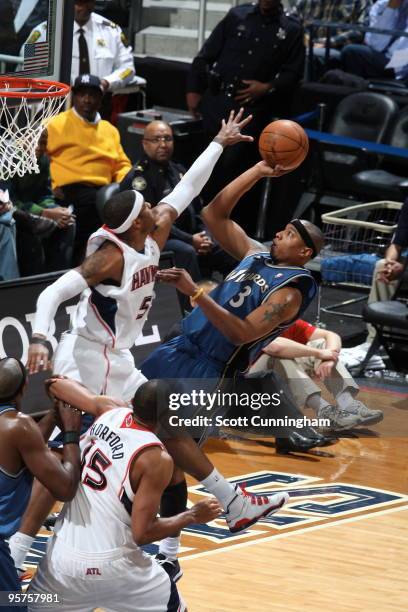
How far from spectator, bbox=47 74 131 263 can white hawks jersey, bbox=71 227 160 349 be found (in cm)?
347

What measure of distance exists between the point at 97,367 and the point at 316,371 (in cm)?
244

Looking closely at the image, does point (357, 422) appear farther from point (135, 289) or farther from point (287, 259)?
point (135, 289)

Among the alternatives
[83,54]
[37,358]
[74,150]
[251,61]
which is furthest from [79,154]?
[37,358]

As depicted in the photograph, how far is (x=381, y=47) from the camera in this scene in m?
12.5

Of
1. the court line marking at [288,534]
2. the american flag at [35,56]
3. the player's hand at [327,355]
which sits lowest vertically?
the court line marking at [288,534]

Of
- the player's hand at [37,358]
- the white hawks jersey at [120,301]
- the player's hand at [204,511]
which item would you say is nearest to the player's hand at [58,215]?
the white hawks jersey at [120,301]

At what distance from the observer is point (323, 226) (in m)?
11.2

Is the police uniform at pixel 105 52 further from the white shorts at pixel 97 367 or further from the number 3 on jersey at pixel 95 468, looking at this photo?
the number 3 on jersey at pixel 95 468

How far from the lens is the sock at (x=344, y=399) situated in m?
8.27

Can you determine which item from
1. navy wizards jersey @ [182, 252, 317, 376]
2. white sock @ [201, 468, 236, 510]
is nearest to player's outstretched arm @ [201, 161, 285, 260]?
navy wizards jersey @ [182, 252, 317, 376]

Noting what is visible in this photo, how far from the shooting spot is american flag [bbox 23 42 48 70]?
743 cm

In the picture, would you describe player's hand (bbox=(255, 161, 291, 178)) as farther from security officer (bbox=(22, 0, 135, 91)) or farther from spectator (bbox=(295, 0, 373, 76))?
spectator (bbox=(295, 0, 373, 76))

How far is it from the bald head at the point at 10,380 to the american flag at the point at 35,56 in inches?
115

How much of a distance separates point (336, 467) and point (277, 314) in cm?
218
